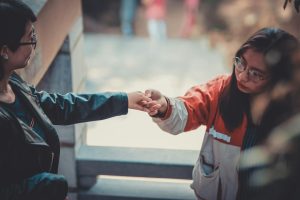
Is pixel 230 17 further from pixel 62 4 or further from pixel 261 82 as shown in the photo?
pixel 261 82

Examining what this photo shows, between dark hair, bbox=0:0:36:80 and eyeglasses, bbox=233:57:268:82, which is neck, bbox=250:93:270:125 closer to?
eyeglasses, bbox=233:57:268:82

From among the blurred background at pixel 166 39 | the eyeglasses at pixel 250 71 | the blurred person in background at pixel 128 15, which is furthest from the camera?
the blurred person in background at pixel 128 15

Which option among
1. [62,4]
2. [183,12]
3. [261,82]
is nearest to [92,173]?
[62,4]

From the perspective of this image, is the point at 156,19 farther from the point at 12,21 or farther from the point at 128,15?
the point at 12,21

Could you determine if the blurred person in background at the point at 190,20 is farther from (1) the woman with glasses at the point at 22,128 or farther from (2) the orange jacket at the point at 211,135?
(1) the woman with glasses at the point at 22,128

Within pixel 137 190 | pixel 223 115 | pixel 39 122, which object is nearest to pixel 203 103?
pixel 223 115

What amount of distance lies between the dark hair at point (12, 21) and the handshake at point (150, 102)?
84cm

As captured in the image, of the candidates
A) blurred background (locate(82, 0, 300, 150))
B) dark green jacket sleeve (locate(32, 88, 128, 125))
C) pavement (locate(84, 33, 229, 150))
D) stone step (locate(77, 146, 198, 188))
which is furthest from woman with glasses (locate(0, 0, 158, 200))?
blurred background (locate(82, 0, 300, 150))

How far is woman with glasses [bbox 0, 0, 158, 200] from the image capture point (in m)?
2.16

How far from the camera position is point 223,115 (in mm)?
2867

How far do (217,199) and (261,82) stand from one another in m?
0.73

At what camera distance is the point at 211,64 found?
9.67 meters

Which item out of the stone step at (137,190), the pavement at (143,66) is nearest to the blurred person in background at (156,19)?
the pavement at (143,66)

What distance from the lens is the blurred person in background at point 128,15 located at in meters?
10.7
